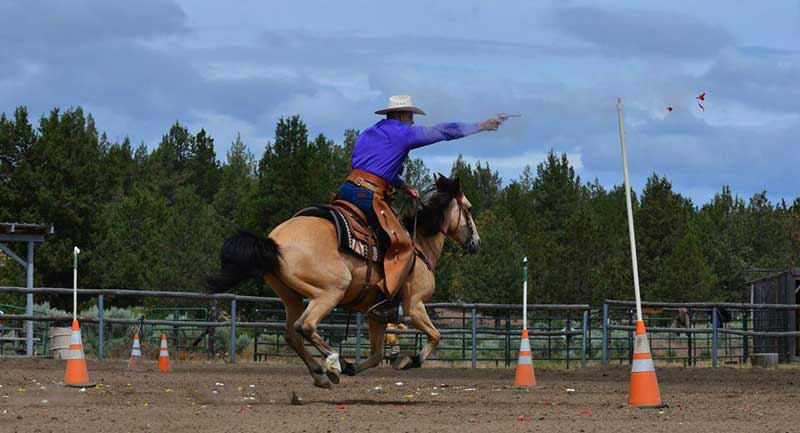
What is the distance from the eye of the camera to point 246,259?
10.5 meters

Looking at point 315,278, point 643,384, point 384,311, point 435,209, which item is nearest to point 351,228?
point 315,278

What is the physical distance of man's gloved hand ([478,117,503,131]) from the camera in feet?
36.9

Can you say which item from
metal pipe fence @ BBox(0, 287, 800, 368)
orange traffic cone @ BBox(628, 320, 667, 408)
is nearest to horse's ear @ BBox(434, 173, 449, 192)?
orange traffic cone @ BBox(628, 320, 667, 408)

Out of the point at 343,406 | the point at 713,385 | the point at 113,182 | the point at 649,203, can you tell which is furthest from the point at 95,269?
the point at 343,406

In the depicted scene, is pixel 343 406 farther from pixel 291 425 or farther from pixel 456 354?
pixel 456 354

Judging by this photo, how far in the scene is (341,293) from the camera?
10.9 m

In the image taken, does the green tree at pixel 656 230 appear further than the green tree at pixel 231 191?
No

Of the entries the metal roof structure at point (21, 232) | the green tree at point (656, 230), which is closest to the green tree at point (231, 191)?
the green tree at point (656, 230)

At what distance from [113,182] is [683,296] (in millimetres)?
23144

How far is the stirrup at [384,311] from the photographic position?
11570 mm

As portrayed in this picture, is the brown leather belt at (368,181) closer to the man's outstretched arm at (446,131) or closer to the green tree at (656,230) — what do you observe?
the man's outstretched arm at (446,131)

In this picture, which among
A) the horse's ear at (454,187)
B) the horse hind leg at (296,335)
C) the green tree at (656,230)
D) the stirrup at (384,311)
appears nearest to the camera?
the horse hind leg at (296,335)

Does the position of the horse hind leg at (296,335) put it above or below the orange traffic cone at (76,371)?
above

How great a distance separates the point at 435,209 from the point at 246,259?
8.21 ft
